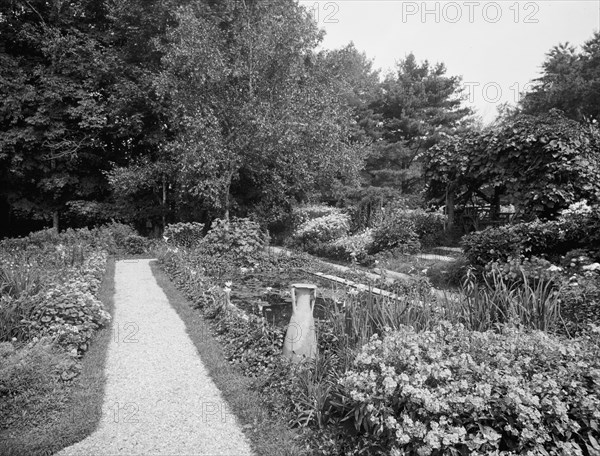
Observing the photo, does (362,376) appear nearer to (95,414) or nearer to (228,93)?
(95,414)

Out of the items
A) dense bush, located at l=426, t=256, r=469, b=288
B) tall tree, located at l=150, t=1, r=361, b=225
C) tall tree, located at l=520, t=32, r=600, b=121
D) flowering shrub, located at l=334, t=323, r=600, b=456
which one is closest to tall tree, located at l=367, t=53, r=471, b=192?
tall tree, located at l=520, t=32, r=600, b=121

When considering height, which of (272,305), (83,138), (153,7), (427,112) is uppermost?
(153,7)

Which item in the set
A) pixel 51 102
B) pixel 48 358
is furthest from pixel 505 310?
pixel 51 102

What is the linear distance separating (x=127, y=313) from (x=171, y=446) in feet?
13.2

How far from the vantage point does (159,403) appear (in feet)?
11.8

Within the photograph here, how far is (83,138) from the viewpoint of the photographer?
17.5m

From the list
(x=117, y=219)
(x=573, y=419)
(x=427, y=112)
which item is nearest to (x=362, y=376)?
(x=573, y=419)

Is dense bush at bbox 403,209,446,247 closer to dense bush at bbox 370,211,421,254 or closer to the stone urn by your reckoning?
dense bush at bbox 370,211,421,254

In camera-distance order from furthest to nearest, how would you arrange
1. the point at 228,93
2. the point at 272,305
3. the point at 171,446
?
the point at 228,93, the point at 272,305, the point at 171,446

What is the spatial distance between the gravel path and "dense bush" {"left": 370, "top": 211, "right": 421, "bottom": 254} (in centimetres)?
641

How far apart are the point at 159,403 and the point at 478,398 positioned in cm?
271

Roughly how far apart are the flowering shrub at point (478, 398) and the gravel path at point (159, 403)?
110 cm

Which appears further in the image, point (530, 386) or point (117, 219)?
point (117, 219)

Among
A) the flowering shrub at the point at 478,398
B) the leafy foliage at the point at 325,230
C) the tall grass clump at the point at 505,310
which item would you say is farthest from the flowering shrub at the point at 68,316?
the leafy foliage at the point at 325,230
